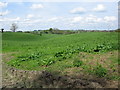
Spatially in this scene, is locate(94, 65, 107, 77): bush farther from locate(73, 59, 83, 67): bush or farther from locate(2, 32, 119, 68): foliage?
locate(2, 32, 119, 68): foliage

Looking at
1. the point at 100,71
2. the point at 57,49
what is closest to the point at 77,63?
the point at 100,71

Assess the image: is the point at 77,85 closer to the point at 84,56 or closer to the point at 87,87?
the point at 87,87

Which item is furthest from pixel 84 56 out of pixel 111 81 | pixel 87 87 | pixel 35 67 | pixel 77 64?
pixel 87 87

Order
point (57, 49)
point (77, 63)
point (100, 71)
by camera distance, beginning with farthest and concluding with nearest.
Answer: point (57, 49) → point (77, 63) → point (100, 71)

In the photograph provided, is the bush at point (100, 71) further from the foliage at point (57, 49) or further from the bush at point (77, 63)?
the foliage at point (57, 49)

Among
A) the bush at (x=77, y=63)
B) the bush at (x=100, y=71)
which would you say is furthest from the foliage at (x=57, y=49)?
the bush at (x=100, y=71)

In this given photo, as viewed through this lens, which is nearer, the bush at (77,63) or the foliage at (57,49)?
the bush at (77,63)

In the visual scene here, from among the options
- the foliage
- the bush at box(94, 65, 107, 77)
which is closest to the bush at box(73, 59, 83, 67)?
the bush at box(94, 65, 107, 77)

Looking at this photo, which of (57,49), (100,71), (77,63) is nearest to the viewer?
(100,71)

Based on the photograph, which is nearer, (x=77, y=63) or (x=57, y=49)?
(x=77, y=63)

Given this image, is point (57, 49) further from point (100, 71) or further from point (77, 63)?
point (100, 71)

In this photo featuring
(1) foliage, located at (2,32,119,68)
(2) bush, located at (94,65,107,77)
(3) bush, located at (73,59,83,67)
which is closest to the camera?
(2) bush, located at (94,65,107,77)

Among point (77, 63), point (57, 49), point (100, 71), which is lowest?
point (100, 71)

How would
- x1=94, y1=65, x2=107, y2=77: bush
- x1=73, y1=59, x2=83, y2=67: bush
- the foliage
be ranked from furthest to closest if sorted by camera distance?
the foliage
x1=73, y1=59, x2=83, y2=67: bush
x1=94, y1=65, x2=107, y2=77: bush
